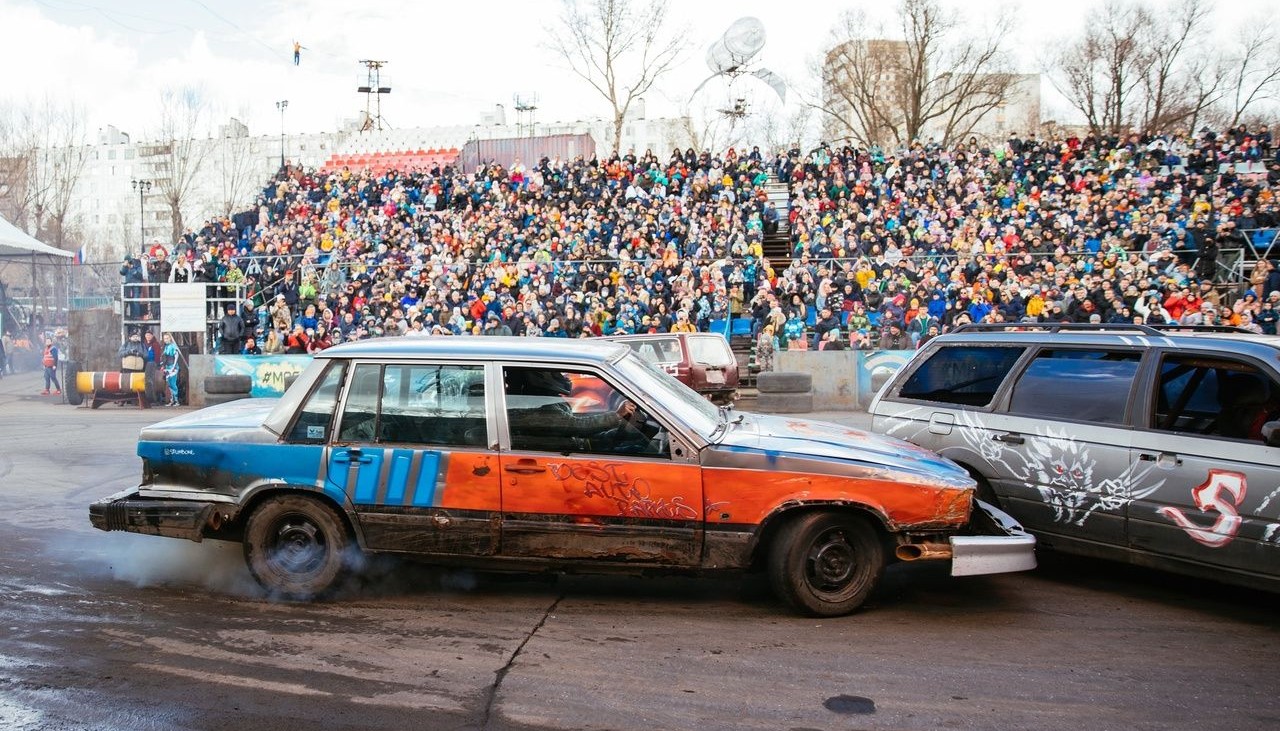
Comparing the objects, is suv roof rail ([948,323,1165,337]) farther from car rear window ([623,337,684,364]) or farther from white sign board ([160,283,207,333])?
white sign board ([160,283,207,333])

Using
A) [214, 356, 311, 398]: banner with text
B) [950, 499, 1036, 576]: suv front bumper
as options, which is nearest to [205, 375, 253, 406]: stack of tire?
[214, 356, 311, 398]: banner with text

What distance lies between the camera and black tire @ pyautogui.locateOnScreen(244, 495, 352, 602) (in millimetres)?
5422

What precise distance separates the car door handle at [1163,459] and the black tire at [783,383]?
11265mm

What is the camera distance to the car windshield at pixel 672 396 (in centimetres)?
533

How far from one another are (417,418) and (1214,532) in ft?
15.2

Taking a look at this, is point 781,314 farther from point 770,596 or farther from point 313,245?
point 770,596

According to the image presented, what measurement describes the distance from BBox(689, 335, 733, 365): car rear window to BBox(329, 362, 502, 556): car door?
32.5ft

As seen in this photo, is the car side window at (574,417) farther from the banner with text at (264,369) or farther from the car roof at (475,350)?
the banner with text at (264,369)

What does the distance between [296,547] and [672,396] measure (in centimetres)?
245

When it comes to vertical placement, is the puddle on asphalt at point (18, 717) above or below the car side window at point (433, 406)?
below

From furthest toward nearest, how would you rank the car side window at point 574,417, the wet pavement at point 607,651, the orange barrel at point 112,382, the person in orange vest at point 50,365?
the person in orange vest at point 50,365, the orange barrel at point 112,382, the car side window at point 574,417, the wet pavement at point 607,651

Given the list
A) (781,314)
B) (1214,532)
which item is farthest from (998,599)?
(781,314)

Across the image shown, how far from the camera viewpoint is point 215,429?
220 inches

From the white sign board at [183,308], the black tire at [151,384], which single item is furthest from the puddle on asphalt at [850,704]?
the white sign board at [183,308]
